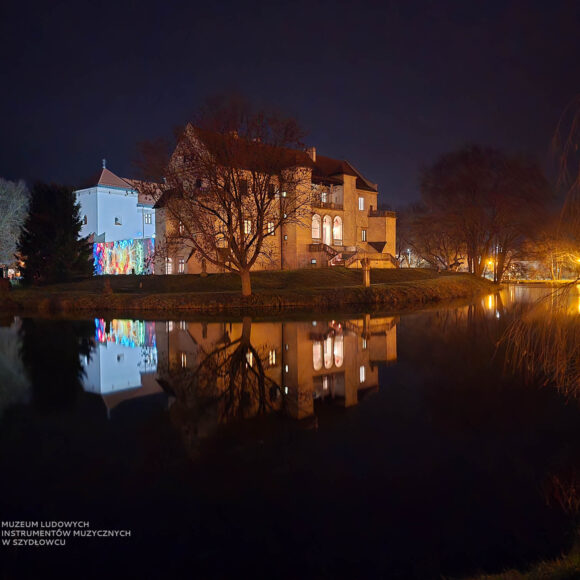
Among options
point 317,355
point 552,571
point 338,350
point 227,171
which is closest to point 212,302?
point 227,171

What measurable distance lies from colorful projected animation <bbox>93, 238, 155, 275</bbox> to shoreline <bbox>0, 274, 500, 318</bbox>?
56.9 feet

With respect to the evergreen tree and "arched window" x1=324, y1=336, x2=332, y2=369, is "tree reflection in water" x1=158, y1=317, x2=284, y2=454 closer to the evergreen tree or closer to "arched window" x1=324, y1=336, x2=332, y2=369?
"arched window" x1=324, y1=336, x2=332, y2=369

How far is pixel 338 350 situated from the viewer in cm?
1334

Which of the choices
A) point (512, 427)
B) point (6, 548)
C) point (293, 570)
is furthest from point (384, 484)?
point (6, 548)

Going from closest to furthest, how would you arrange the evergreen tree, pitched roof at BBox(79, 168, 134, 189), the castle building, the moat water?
the moat water, the evergreen tree, the castle building, pitched roof at BBox(79, 168, 134, 189)

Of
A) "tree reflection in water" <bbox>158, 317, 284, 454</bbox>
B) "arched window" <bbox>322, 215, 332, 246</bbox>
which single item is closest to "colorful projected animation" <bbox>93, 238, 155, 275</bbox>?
"arched window" <bbox>322, 215, 332, 246</bbox>

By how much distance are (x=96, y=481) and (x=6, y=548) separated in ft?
4.04

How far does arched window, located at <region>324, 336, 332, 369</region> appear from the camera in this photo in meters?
11.4

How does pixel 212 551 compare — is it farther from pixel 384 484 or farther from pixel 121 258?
pixel 121 258

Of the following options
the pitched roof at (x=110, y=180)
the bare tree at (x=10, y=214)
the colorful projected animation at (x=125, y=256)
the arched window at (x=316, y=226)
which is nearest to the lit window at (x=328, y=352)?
the colorful projected animation at (x=125, y=256)

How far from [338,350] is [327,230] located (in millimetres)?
41424

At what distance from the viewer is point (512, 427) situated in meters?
6.91

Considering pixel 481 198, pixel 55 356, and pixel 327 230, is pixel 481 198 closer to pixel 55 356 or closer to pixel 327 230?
pixel 327 230

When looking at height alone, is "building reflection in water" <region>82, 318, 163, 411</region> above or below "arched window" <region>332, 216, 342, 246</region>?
below
